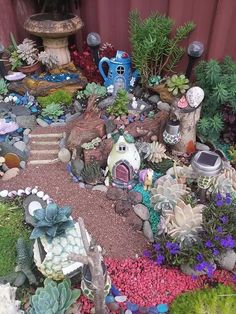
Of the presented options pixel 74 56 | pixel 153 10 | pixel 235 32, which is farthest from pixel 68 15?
pixel 235 32

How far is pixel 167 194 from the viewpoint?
321cm

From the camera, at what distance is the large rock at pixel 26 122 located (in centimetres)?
428

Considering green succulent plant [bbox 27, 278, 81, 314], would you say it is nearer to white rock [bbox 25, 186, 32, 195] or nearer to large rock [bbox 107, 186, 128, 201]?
large rock [bbox 107, 186, 128, 201]

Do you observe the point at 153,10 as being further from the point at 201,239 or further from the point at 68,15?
the point at 201,239

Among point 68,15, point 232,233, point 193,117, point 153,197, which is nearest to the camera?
Result: point 232,233

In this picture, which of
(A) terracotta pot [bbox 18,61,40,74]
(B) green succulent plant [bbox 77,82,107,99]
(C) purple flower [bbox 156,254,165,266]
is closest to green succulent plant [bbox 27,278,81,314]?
(C) purple flower [bbox 156,254,165,266]

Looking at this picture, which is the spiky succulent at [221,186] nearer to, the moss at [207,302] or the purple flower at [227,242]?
the purple flower at [227,242]

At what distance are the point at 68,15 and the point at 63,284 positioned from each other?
141 inches

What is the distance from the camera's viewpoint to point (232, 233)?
2.94 m

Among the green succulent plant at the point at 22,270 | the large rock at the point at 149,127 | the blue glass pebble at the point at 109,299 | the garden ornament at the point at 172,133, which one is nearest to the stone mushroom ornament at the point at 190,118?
the garden ornament at the point at 172,133

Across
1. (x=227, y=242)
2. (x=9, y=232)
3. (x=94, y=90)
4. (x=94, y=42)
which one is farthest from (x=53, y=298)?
(x=94, y=42)

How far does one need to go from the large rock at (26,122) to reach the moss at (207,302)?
2.58 m

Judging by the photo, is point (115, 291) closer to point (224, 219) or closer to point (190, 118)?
point (224, 219)

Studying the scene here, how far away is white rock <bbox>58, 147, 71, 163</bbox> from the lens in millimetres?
3900
